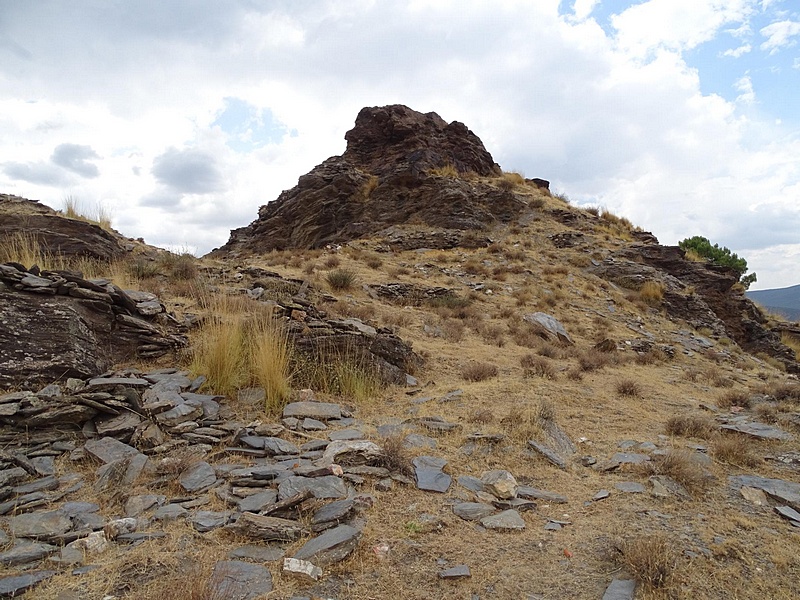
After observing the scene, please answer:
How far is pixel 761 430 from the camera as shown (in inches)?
200

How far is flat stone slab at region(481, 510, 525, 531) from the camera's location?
Answer: 297cm

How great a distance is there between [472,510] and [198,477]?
199 centimetres

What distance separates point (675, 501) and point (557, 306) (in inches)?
410

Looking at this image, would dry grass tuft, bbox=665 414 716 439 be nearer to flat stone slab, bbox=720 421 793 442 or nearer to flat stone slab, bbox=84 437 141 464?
flat stone slab, bbox=720 421 793 442

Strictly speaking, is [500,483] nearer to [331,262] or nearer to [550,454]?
[550,454]

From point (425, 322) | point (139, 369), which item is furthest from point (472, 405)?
point (425, 322)

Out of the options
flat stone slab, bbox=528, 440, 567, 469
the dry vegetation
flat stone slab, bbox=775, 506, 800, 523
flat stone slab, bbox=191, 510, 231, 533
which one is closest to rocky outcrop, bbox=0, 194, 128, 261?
the dry vegetation

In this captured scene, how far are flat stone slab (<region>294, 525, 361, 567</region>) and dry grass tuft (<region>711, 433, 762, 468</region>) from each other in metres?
3.73

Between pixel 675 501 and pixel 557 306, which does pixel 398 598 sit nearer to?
pixel 675 501

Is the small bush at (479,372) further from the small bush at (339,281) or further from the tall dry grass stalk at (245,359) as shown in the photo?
the small bush at (339,281)

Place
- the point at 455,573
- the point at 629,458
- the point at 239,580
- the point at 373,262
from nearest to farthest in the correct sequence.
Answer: the point at 239,580, the point at 455,573, the point at 629,458, the point at 373,262

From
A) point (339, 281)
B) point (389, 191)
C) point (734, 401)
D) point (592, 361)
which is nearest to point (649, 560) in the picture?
point (734, 401)

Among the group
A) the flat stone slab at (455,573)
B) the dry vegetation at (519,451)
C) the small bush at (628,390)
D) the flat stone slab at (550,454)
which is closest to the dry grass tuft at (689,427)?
the dry vegetation at (519,451)

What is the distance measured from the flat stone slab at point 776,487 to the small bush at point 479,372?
3.19 meters
